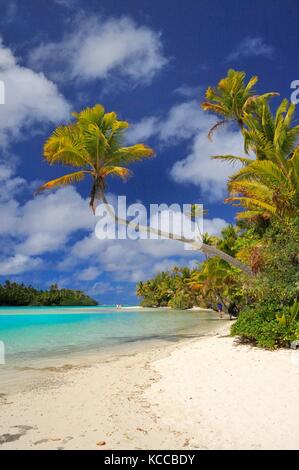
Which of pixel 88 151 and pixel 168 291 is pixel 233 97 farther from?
pixel 168 291

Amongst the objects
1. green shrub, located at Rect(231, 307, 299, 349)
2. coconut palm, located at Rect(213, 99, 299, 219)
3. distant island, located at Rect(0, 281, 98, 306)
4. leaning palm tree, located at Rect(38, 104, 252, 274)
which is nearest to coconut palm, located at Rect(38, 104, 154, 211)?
leaning palm tree, located at Rect(38, 104, 252, 274)

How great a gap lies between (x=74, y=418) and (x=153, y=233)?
8.83 m

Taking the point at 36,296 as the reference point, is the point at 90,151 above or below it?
above

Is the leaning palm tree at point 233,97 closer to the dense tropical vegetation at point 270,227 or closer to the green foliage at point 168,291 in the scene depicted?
the dense tropical vegetation at point 270,227

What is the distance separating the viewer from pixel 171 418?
15.5 ft

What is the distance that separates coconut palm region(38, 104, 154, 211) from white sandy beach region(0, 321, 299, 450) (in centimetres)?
794

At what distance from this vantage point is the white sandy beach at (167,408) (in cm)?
398

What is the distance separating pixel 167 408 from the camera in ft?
17.0

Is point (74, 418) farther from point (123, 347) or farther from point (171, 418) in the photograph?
point (123, 347)

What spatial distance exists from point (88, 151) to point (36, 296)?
84155 mm

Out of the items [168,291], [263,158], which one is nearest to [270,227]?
[263,158]

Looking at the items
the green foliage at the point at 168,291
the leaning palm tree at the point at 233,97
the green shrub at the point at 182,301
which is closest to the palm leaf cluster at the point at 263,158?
the leaning palm tree at the point at 233,97

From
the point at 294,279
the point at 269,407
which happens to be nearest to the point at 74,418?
the point at 269,407

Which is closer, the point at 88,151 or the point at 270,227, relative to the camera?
the point at 270,227
